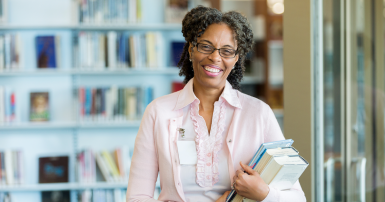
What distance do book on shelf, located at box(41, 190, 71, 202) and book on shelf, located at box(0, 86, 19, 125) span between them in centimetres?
69

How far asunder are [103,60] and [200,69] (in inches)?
79.3

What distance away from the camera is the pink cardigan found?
4.16 ft

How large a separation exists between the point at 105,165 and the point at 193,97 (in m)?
2.00

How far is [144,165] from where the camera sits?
1.30 meters

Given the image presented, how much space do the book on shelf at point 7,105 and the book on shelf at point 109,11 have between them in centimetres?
83

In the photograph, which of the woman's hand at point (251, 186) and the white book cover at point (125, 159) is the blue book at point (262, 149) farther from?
the white book cover at point (125, 159)

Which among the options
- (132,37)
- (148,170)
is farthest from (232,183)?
(132,37)

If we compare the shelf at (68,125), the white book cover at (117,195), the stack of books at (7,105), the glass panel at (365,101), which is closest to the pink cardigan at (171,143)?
the glass panel at (365,101)

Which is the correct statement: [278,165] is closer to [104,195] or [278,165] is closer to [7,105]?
[104,195]

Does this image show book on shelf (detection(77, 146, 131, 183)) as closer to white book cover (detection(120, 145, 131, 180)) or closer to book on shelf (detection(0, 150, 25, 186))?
white book cover (detection(120, 145, 131, 180))

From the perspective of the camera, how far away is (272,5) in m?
4.48

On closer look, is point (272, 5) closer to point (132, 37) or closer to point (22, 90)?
point (132, 37)

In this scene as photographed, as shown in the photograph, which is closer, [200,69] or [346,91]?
[200,69]

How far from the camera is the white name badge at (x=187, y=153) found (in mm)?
1264
